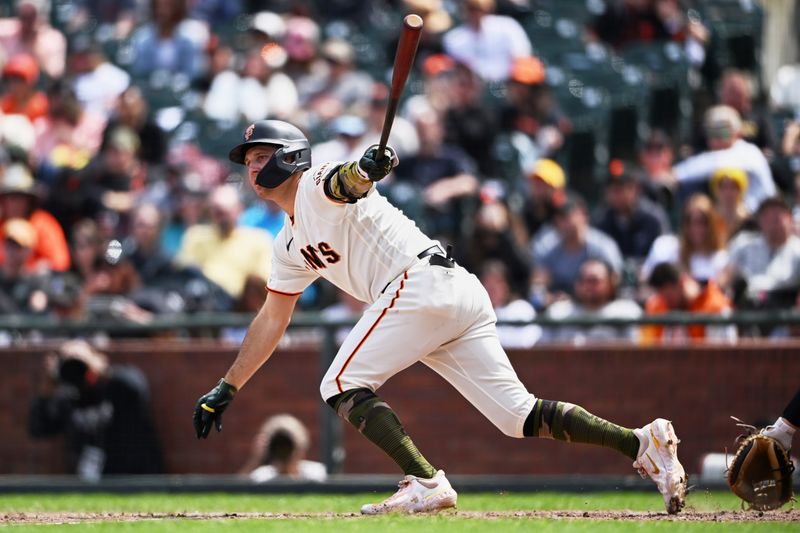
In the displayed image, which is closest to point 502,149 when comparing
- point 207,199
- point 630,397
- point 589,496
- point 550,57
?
point 550,57

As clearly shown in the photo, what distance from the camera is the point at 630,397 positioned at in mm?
9281

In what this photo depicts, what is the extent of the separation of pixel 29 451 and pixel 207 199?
2.98 m

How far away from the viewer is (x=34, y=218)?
38.9ft

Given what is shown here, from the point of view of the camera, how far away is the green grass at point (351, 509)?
575 cm

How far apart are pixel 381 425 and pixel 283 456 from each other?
3.39m

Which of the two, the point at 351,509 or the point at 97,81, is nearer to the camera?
the point at 351,509

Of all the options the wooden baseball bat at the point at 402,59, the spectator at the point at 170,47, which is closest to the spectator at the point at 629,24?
the spectator at the point at 170,47

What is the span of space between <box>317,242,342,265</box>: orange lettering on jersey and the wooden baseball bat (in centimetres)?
59

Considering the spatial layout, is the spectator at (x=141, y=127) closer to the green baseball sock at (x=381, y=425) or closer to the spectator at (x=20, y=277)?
the spectator at (x=20, y=277)

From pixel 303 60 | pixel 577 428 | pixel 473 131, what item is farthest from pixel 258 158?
pixel 303 60

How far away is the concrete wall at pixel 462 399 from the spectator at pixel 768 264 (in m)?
0.56

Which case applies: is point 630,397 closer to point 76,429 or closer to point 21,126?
point 76,429

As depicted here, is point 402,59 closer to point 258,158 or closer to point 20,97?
point 258,158

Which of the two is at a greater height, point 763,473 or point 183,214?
point 183,214
